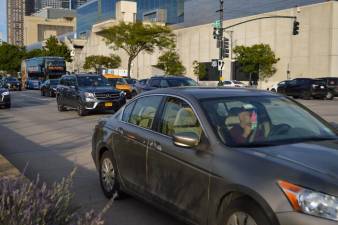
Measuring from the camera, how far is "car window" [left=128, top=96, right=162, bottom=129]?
5.96m

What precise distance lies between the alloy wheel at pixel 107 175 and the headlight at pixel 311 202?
10.9 feet

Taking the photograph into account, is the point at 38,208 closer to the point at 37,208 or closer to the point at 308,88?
the point at 37,208

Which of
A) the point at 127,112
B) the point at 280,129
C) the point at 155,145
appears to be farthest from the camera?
the point at 127,112

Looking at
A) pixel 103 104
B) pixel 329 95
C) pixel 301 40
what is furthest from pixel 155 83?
pixel 301 40

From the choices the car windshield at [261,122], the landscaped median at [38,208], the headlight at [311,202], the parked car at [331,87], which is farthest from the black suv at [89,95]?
the parked car at [331,87]

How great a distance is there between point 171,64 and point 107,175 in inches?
2671

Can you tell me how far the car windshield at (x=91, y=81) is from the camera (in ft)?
74.4

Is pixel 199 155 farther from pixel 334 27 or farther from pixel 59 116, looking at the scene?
pixel 334 27

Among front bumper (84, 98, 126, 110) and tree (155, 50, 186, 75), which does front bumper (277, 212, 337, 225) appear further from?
tree (155, 50, 186, 75)

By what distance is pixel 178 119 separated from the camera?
215 inches

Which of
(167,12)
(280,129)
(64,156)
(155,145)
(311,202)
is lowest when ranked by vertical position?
(64,156)

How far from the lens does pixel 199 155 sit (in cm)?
477

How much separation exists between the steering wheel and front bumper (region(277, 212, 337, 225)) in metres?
1.31

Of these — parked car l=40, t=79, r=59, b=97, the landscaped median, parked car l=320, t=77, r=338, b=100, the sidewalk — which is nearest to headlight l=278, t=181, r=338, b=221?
the landscaped median
